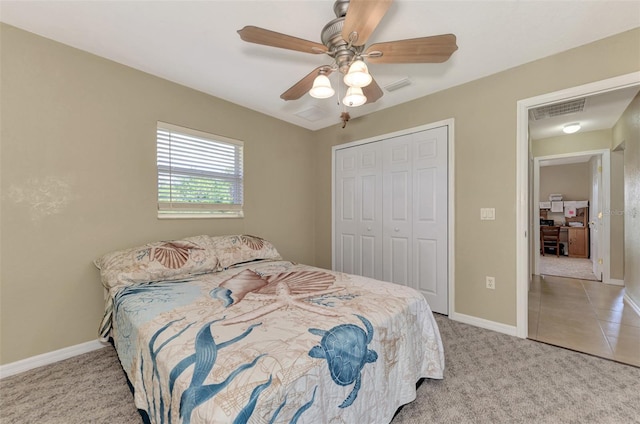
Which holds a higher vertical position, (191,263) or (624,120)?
(624,120)

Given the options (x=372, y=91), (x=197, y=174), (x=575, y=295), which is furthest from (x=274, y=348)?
(x=575, y=295)

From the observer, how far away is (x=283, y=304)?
4.93 ft

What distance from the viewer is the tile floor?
2.23 meters

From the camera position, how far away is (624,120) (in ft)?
11.6

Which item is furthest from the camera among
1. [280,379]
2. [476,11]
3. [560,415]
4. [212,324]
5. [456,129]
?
[456,129]

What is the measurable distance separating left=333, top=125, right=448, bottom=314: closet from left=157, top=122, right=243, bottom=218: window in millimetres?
1513

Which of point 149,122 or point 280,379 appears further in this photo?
point 149,122

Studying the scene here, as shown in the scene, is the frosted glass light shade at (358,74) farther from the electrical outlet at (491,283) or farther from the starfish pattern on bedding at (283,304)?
the electrical outlet at (491,283)

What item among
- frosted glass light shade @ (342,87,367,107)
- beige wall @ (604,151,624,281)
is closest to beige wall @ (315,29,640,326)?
frosted glass light shade @ (342,87,367,107)

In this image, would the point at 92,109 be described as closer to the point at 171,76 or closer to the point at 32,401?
the point at 171,76

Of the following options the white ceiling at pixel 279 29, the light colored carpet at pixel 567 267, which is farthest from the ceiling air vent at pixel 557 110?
the light colored carpet at pixel 567 267

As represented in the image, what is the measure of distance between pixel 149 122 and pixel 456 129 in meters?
3.09

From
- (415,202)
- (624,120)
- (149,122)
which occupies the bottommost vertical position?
(415,202)

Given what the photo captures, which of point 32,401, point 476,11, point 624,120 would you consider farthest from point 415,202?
point 32,401
